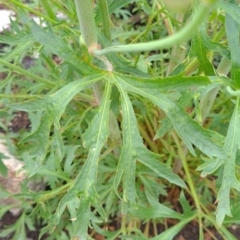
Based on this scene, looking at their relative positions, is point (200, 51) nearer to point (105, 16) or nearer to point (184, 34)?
point (105, 16)

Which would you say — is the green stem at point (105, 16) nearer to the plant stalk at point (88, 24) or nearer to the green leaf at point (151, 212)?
the plant stalk at point (88, 24)

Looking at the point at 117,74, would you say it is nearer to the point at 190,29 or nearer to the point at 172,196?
the point at 190,29

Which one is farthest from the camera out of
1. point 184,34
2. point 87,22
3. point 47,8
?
point 47,8

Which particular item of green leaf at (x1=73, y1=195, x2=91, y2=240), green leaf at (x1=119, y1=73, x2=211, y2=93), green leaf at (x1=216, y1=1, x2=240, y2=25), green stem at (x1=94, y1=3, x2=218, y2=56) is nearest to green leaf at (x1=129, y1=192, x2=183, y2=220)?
green leaf at (x1=73, y1=195, x2=91, y2=240)

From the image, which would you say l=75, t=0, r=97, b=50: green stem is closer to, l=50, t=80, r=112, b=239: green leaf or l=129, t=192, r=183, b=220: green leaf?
l=50, t=80, r=112, b=239: green leaf

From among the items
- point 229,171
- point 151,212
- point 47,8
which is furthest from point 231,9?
point 151,212

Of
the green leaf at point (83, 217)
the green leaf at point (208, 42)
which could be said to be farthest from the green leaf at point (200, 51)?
the green leaf at point (83, 217)
